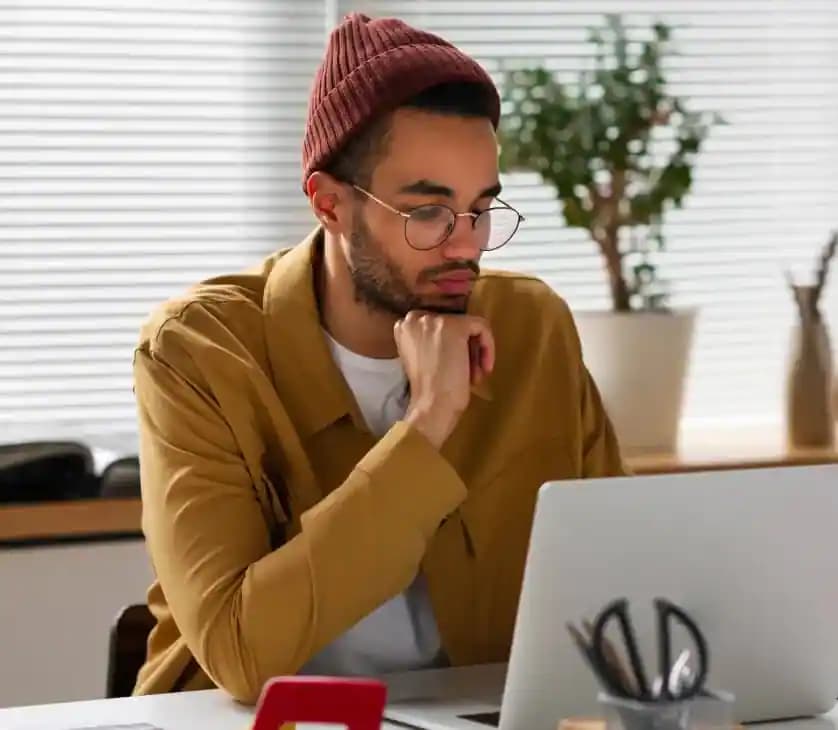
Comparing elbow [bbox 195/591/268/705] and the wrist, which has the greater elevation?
the wrist

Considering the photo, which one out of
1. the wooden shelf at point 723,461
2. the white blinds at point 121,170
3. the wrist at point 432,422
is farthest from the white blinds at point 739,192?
the wrist at point 432,422

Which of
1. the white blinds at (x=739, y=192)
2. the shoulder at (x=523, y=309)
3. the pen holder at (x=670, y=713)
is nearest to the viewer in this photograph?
the pen holder at (x=670, y=713)

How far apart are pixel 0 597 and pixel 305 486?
2.61 feet

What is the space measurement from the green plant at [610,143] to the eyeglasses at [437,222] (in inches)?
27.8

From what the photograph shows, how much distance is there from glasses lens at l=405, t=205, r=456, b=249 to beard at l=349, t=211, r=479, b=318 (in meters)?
0.04

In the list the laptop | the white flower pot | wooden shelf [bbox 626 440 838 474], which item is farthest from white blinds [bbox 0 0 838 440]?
the laptop

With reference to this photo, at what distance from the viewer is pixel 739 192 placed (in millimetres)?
2957

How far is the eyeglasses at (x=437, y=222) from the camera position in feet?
5.79

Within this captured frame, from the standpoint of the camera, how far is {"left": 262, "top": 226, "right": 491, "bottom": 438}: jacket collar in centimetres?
179

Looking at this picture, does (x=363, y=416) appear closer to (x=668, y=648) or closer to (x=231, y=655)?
(x=231, y=655)

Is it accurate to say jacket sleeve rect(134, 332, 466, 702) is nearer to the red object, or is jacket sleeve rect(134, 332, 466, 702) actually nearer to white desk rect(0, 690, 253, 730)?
white desk rect(0, 690, 253, 730)

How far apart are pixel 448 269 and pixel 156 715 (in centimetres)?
59

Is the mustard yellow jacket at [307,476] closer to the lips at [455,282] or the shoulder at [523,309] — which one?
the shoulder at [523,309]

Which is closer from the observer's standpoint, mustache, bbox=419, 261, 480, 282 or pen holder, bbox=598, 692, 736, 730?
pen holder, bbox=598, 692, 736, 730
